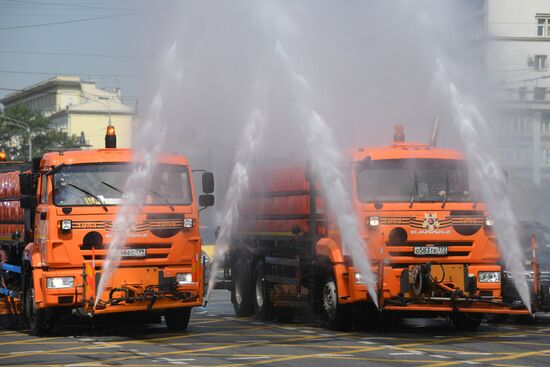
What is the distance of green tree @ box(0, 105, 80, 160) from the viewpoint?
90062 mm

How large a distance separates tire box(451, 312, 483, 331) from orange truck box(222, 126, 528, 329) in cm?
2

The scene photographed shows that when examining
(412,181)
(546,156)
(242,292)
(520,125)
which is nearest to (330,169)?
(412,181)

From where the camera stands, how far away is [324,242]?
19.9 metres

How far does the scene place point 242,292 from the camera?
78.9 feet

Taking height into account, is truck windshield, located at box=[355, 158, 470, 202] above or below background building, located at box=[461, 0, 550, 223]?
below

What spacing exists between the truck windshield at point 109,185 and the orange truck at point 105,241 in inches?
0.6

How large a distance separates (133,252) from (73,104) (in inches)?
4496

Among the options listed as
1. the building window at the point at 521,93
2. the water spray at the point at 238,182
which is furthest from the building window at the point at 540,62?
the water spray at the point at 238,182

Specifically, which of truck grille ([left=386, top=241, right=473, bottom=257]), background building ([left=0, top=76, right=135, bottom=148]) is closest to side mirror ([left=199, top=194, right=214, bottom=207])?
truck grille ([left=386, top=241, right=473, bottom=257])

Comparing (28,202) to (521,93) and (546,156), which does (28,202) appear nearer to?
(521,93)

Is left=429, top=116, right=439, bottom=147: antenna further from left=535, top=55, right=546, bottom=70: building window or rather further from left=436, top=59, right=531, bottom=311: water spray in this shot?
left=535, top=55, right=546, bottom=70: building window

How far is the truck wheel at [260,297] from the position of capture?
2300 cm

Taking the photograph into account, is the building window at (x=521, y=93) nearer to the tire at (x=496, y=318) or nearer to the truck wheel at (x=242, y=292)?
the tire at (x=496, y=318)

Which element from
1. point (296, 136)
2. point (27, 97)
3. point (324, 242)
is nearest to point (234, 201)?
point (296, 136)
